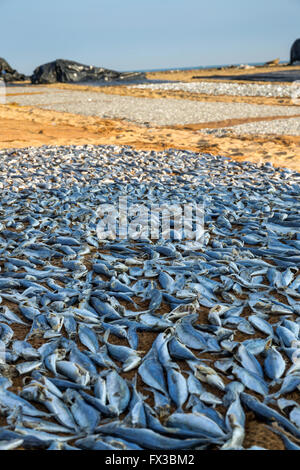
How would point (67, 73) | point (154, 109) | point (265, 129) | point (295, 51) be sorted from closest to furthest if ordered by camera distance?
point (265, 129) < point (154, 109) < point (67, 73) < point (295, 51)

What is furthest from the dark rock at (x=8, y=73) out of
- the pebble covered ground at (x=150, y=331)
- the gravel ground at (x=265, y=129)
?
the pebble covered ground at (x=150, y=331)

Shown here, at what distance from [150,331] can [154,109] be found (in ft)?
50.5

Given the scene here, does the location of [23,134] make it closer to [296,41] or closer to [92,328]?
[92,328]

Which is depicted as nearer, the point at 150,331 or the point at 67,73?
the point at 150,331

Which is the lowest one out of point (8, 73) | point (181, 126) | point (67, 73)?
point (181, 126)

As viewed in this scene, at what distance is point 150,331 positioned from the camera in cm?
303

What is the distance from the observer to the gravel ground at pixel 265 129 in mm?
12023

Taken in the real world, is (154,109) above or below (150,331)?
above

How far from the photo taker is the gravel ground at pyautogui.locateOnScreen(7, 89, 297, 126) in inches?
581

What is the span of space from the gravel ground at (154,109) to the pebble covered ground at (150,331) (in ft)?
30.8

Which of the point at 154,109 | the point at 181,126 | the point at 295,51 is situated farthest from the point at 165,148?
the point at 295,51

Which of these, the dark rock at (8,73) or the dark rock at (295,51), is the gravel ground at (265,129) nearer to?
the dark rock at (8,73)

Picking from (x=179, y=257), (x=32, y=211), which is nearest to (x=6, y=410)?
(x=179, y=257)

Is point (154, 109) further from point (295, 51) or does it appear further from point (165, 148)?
point (295, 51)
